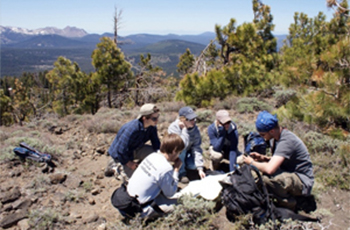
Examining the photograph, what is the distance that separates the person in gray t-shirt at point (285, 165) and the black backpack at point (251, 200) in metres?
0.15

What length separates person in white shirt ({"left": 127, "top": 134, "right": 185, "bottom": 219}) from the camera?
286 centimetres

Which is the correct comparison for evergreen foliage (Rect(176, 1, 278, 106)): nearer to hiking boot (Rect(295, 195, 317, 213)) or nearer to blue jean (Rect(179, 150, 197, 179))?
blue jean (Rect(179, 150, 197, 179))

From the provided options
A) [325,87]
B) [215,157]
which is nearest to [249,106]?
[325,87]

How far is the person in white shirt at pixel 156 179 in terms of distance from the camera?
2.86m

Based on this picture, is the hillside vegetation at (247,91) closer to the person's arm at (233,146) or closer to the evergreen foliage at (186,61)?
the person's arm at (233,146)

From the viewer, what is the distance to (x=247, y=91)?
29.9 ft

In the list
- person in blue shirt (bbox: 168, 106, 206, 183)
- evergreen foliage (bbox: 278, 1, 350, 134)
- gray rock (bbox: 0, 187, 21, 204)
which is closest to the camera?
gray rock (bbox: 0, 187, 21, 204)

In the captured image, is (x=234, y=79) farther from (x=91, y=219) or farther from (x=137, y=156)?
(x=91, y=219)

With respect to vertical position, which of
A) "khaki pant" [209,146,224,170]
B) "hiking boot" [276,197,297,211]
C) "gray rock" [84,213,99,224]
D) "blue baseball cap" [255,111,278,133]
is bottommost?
"gray rock" [84,213,99,224]

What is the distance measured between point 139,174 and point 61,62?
16.5m

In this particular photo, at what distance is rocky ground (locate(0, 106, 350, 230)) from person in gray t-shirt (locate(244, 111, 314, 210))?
43 centimetres

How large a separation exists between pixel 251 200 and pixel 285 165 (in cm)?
77

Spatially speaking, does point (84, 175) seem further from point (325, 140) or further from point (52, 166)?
point (325, 140)

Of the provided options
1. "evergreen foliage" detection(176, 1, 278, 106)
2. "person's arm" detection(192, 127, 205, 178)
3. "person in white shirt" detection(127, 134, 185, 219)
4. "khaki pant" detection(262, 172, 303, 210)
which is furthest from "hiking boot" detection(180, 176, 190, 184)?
"evergreen foliage" detection(176, 1, 278, 106)
